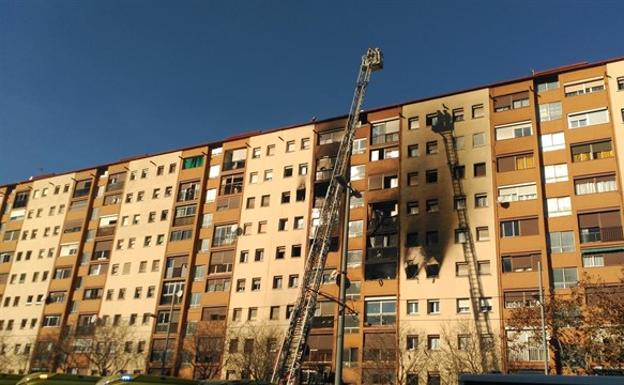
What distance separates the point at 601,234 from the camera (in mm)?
41688

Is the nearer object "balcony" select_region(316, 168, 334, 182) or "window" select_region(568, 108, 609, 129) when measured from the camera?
"window" select_region(568, 108, 609, 129)

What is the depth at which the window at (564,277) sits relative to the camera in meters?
41.2

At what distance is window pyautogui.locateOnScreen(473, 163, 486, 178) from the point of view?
158 feet

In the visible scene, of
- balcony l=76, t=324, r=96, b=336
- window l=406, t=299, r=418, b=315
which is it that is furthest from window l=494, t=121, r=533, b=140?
balcony l=76, t=324, r=96, b=336

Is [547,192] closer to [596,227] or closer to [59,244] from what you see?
[596,227]

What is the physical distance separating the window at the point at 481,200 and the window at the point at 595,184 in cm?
652

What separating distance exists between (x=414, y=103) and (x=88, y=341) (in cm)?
3935

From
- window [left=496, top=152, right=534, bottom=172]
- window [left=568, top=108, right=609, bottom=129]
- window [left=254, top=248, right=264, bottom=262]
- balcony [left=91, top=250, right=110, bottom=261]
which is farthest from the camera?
balcony [left=91, top=250, right=110, bottom=261]

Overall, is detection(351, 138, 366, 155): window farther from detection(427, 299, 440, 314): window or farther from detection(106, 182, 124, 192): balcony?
detection(106, 182, 124, 192): balcony

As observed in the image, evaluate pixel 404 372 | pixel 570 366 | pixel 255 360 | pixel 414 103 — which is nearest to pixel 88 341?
pixel 255 360

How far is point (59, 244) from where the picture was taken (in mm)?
68938

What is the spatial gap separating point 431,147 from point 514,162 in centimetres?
725

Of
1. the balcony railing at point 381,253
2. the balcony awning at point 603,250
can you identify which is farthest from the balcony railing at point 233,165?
the balcony awning at point 603,250

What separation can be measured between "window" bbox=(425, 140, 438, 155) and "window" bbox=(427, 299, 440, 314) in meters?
12.8
